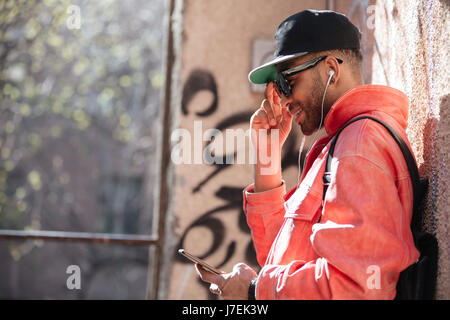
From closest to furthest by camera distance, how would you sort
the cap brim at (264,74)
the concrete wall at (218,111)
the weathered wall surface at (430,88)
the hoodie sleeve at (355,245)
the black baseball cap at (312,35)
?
1. the hoodie sleeve at (355,245)
2. the weathered wall surface at (430,88)
3. the black baseball cap at (312,35)
4. the cap brim at (264,74)
5. the concrete wall at (218,111)

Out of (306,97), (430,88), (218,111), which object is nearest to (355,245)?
(306,97)

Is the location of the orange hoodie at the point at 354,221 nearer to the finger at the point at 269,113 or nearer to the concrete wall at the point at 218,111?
the finger at the point at 269,113

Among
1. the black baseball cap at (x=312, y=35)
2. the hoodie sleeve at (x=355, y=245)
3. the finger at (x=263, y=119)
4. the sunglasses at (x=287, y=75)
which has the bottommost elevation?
the hoodie sleeve at (x=355, y=245)

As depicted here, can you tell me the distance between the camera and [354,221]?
1355 millimetres

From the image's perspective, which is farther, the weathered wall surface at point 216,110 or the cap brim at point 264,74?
the weathered wall surface at point 216,110

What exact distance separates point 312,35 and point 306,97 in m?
0.21

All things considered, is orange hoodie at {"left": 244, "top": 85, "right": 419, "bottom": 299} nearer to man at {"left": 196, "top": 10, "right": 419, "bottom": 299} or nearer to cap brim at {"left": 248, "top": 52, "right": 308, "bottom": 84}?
man at {"left": 196, "top": 10, "right": 419, "bottom": 299}

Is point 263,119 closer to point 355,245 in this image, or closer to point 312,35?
point 312,35

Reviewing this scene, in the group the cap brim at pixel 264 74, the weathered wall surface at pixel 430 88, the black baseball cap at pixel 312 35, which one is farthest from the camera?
the cap brim at pixel 264 74

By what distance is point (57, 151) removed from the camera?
14016mm

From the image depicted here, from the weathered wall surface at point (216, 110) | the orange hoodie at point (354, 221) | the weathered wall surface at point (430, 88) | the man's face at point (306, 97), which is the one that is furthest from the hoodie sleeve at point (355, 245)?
the weathered wall surface at point (216, 110)

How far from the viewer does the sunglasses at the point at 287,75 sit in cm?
173

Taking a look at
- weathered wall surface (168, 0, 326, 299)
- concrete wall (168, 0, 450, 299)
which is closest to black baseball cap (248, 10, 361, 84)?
concrete wall (168, 0, 450, 299)
